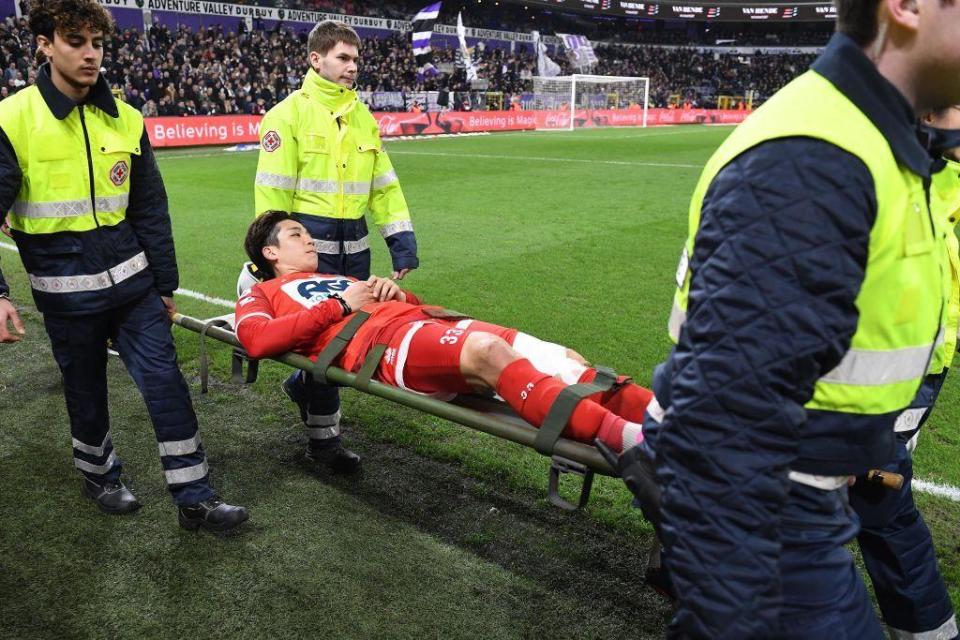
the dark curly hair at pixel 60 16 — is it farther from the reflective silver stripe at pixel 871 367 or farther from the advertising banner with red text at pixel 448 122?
the advertising banner with red text at pixel 448 122

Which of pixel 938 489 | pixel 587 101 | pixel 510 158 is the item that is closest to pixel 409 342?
pixel 938 489

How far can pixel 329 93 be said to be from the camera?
377cm

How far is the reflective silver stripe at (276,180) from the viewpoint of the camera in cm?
377

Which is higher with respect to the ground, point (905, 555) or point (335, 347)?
point (335, 347)

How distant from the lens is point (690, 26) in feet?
189

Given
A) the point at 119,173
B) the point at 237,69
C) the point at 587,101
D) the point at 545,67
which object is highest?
the point at 545,67

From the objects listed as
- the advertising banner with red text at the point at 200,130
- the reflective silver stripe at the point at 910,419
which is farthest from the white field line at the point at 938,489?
the advertising banner with red text at the point at 200,130

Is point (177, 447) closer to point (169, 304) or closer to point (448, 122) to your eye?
point (169, 304)

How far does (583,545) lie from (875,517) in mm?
1197

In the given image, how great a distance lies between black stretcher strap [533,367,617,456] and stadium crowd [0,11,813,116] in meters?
12.7

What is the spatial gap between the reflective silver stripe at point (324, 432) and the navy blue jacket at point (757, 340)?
9.33 feet

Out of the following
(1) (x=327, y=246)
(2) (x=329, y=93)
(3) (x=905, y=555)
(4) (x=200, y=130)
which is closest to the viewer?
(3) (x=905, y=555)

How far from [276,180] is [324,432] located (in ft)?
4.14

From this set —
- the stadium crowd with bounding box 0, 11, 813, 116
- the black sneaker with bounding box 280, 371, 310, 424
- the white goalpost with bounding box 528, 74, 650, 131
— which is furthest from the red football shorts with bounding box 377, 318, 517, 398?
the white goalpost with bounding box 528, 74, 650, 131
